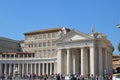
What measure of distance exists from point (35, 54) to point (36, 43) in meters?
7.19

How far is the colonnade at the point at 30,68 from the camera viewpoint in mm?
96375

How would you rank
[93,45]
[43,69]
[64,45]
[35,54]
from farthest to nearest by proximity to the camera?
[35,54], [43,69], [64,45], [93,45]

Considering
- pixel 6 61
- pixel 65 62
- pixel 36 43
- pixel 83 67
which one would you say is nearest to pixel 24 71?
pixel 6 61

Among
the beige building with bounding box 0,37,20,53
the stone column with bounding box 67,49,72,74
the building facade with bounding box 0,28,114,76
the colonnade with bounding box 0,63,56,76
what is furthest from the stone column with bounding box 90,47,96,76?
the beige building with bounding box 0,37,20,53

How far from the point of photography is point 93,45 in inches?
2918

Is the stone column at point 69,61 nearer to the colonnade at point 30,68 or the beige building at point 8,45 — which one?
the colonnade at point 30,68

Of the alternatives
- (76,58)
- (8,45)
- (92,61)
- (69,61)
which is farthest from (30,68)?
(92,61)

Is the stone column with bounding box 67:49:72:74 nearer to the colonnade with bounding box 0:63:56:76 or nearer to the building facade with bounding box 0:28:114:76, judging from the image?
the building facade with bounding box 0:28:114:76

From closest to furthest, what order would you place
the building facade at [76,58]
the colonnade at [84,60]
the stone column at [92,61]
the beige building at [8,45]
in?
the stone column at [92,61]
the colonnade at [84,60]
the building facade at [76,58]
the beige building at [8,45]

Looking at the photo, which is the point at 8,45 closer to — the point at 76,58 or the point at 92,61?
the point at 76,58

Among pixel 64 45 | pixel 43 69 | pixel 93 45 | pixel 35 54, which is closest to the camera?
pixel 93 45

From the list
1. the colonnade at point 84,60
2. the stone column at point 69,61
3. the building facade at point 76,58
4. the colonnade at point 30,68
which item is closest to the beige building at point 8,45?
the colonnade at point 30,68

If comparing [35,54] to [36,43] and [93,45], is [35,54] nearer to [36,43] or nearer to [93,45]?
[36,43]

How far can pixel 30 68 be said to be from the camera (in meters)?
101
